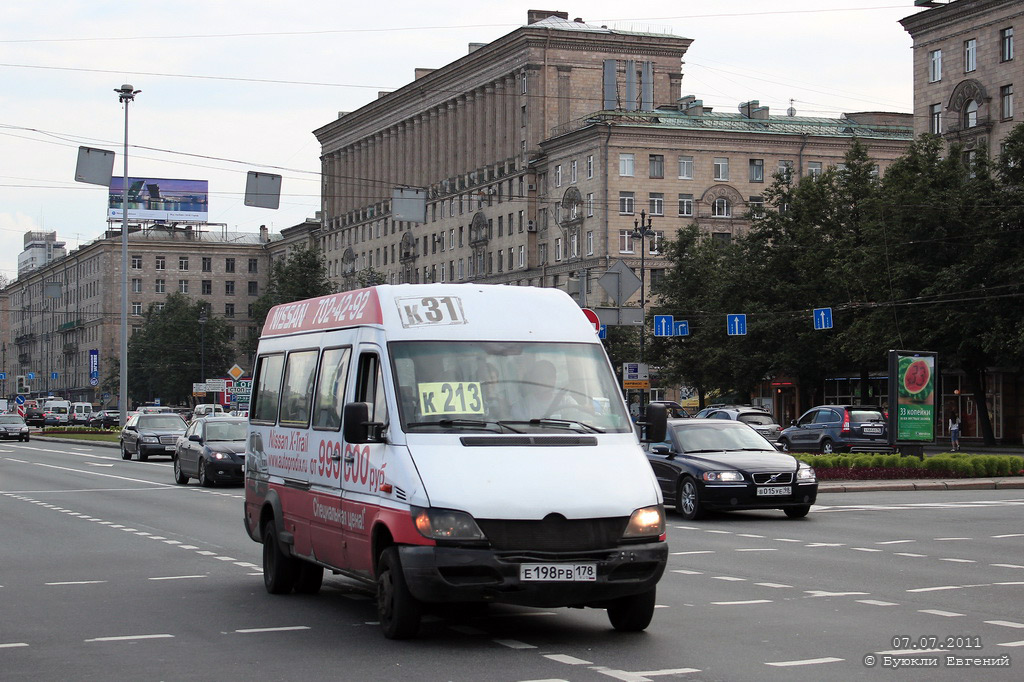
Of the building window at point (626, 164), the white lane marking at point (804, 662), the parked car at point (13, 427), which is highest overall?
the building window at point (626, 164)

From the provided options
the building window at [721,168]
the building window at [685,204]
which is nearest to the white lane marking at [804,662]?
the building window at [685,204]

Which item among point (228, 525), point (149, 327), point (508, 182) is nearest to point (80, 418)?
point (149, 327)

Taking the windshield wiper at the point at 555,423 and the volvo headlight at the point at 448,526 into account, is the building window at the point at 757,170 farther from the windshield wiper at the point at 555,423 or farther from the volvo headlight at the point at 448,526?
the volvo headlight at the point at 448,526

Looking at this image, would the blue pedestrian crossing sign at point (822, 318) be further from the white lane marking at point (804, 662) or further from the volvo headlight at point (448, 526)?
the volvo headlight at point (448, 526)

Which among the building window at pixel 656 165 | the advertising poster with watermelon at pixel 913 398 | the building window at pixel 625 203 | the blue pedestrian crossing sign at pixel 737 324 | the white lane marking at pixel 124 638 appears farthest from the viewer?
the building window at pixel 656 165

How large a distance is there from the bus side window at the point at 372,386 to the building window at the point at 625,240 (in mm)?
84398

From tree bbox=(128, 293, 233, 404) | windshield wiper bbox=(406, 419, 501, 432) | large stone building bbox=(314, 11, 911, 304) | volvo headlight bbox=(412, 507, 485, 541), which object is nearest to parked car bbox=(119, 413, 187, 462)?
windshield wiper bbox=(406, 419, 501, 432)

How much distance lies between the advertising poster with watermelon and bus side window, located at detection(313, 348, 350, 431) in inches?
878

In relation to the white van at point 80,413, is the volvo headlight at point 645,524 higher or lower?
lower

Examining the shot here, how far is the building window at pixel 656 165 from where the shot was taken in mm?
96656

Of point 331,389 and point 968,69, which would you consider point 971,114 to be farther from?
point 331,389

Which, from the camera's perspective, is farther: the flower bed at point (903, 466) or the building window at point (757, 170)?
the building window at point (757, 170)

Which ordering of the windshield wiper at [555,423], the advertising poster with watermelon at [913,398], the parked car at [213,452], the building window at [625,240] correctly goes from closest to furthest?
the windshield wiper at [555,423], the parked car at [213,452], the advertising poster with watermelon at [913,398], the building window at [625,240]

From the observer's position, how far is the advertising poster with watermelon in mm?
32031
